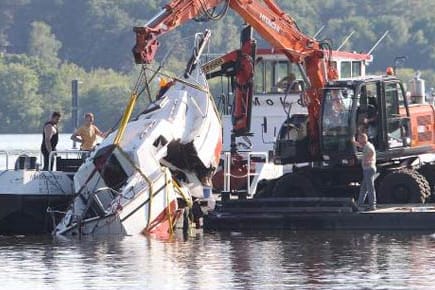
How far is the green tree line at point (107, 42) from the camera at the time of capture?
4063 inches

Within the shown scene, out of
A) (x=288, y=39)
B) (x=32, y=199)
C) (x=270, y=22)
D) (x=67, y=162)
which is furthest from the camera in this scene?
(x=288, y=39)

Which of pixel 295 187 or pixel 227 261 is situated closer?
pixel 227 261

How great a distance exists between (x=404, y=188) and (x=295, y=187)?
96.1 inches

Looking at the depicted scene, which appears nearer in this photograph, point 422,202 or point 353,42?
point 422,202

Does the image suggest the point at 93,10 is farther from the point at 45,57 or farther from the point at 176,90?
the point at 176,90

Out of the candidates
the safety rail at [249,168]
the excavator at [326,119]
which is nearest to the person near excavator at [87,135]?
the safety rail at [249,168]

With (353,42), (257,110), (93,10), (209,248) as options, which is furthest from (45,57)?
(209,248)

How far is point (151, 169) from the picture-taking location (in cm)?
3831

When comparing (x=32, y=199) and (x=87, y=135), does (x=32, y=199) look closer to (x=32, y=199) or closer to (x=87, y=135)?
(x=32, y=199)

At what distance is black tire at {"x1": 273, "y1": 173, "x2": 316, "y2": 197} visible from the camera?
40.8 m

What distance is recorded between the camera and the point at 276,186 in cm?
4100

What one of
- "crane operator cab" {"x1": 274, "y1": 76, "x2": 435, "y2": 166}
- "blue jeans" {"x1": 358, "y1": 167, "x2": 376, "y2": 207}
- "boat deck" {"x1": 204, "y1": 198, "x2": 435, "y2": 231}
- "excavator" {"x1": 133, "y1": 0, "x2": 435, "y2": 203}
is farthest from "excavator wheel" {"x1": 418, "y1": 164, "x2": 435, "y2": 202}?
"blue jeans" {"x1": 358, "y1": 167, "x2": 376, "y2": 207}

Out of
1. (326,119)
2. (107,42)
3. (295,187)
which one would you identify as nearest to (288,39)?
(326,119)

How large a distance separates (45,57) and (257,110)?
77944 mm
